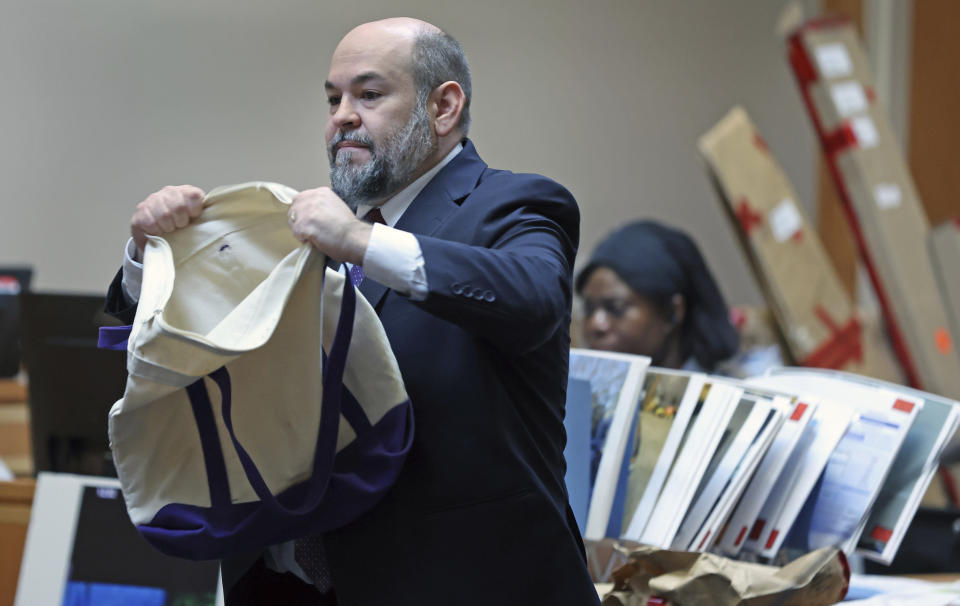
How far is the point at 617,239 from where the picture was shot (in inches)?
133

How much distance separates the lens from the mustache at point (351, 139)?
150 centimetres

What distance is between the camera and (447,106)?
62.4 inches

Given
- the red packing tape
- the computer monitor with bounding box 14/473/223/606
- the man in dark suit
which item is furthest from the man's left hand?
the red packing tape

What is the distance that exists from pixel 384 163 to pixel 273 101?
11.4 feet

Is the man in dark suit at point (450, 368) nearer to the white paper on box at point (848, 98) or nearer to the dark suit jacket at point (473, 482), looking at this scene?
the dark suit jacket at point (473, 482)

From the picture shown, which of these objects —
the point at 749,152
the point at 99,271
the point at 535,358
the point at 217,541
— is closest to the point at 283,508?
the point at 217,541

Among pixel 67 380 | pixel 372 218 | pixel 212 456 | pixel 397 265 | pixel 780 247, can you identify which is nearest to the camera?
pixel 397 265

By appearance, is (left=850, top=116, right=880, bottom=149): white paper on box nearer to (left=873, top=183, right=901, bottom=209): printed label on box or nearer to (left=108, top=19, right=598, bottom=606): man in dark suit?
(left=873, top=183, right=901, bottom=209): printed label on box

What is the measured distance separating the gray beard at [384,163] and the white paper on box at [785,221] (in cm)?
226

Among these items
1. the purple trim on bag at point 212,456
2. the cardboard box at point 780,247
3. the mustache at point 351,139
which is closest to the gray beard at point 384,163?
the mustache at point 351,139

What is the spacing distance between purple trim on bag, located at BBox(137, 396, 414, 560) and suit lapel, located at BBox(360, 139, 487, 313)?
0.63 ft

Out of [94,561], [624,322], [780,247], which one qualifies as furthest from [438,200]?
[780,247]

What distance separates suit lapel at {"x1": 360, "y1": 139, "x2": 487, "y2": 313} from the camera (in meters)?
1.46

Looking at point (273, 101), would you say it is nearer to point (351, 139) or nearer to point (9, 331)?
point (9, 331)
